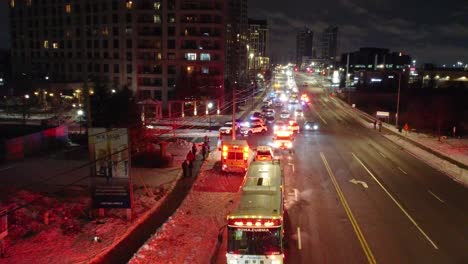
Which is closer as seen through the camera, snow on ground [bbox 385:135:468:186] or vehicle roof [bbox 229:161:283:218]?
vehicle roof [bbox 229:161:283:218]

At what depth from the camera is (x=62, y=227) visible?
20734mm

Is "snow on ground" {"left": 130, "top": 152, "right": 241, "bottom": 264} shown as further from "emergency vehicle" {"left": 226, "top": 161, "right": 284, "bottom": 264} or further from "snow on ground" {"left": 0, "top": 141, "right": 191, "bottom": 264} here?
"emergency vehicle" {"left": 226, "top": 161, "right": 284, "bottom": 264}

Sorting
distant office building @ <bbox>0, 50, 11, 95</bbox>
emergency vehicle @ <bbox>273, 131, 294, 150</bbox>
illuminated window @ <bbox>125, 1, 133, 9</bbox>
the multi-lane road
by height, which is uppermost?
illuminated window @ <bbox>125, 1, 133, 9</bbox>

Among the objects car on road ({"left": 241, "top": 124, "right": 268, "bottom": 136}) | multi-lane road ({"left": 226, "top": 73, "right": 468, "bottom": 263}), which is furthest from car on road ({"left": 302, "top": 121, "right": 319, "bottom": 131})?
multi-lane road ({"left": 226, "top": 73, "right": 468, "bottom": 263})

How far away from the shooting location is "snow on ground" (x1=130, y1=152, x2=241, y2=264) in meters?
17.7

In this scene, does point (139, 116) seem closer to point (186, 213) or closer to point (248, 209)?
point (186, 213)

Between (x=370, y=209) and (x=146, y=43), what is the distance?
75.4m

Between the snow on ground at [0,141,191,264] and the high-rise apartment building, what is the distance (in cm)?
5941

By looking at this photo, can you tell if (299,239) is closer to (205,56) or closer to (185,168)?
(185,168)

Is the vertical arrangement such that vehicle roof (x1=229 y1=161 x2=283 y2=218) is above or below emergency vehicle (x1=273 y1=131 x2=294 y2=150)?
above

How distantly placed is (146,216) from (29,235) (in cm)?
562

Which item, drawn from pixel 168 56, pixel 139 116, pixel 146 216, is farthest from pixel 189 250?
pixel 168 56

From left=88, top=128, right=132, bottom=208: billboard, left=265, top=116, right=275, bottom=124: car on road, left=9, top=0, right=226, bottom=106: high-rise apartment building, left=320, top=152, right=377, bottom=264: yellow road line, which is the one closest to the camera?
left=320, top=152, right=377, bottom=264: yellow road line

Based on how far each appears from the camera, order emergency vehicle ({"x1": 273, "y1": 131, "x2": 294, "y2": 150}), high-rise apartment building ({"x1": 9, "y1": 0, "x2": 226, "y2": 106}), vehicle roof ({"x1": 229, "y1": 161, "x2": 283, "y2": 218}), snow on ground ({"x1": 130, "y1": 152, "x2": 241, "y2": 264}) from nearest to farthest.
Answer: vehicle roof ({"x1": 229, "y1": 161, "x2": 283, "y2": 218}) → snow on ground ({"x1": 130, "y1": 152, "x2": 241, "y2": 264}) → emergency vehicle ({"x1": 273, "y1": 131, "x2": 294, "y2": 150}) → high-rise apartment building ({"x1": 9, "y1": 0, "x2": 226, "y2": 106})
